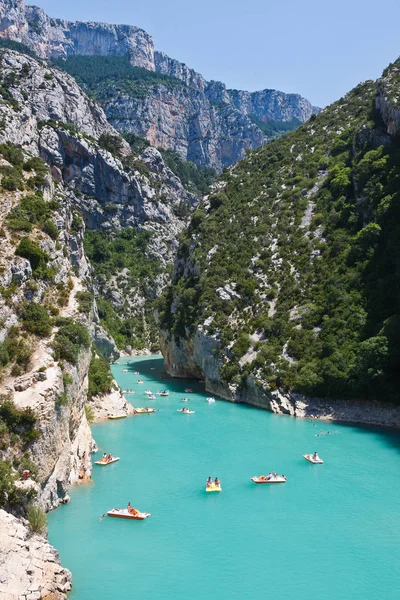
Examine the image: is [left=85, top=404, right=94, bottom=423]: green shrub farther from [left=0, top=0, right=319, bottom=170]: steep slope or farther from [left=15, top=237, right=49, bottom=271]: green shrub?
[left=0, top=0, right=319, bottom=170]: steep slope

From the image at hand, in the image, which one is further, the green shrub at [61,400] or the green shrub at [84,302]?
the green shrub at [84,302]

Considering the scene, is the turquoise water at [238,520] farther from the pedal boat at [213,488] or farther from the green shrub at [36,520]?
the green shrub at [36,520]

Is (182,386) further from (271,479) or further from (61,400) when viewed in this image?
(61,400)

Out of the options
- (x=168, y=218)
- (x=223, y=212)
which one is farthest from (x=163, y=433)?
(x=168, y=218)

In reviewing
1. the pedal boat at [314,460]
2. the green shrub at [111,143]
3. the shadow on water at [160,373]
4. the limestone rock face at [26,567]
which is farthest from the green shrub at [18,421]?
the green shrub at [111,143]

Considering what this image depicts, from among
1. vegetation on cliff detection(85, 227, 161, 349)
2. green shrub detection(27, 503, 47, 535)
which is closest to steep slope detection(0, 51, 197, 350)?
vegetation on cliff detection(85, 227, 161, 349)
